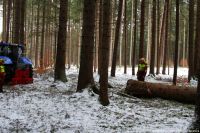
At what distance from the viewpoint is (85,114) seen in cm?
1079

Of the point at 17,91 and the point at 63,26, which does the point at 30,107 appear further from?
the point at 63,26

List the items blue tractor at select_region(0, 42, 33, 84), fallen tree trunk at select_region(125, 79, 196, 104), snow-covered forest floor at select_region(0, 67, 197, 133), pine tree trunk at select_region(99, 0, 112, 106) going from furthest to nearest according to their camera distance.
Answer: blue tractor at select_region(0, 42, 33, 84) < fallen tree trunk at select_region(125, 79, 196, 104) < pine tree trunk at select_region(99, 0, 112, 106) < snow-covered forest floor at select_region(0, 67, 197, 133)

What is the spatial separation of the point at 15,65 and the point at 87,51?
5.90 metres

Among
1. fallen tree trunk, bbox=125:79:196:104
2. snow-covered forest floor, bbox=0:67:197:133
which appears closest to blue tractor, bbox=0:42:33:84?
snow-covered forest floor, bbox=0:67:197:133

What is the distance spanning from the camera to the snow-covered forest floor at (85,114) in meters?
9.34

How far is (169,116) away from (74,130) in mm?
3329

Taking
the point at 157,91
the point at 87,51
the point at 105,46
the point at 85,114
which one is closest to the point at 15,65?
the point at 87,51

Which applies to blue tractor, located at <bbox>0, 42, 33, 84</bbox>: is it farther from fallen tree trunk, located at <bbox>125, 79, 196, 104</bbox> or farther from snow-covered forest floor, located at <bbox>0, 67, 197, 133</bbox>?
fallen tree trunk, located at <bbox>125, 79, 196, 104</bbox>

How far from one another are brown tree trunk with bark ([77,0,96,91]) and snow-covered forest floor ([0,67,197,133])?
435 mm

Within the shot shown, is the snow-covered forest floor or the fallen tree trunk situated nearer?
the snow-covered forest floor

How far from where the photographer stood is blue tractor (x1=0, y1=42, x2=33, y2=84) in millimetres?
18188

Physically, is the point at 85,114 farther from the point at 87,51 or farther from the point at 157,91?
the point at 157,91

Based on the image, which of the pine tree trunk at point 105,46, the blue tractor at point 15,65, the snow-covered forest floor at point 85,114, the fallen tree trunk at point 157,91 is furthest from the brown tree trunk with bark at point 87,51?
the blue tractor at point 15,65

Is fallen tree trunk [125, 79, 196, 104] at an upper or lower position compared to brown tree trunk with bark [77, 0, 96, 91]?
lower
